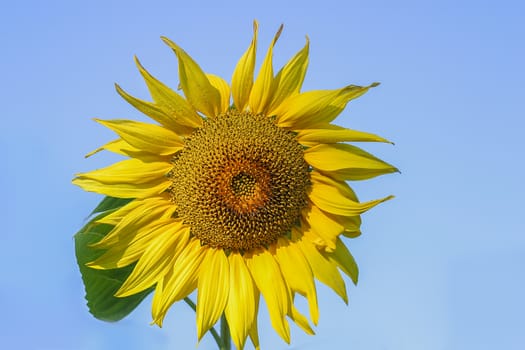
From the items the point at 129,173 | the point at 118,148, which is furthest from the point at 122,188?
the point at 118,148

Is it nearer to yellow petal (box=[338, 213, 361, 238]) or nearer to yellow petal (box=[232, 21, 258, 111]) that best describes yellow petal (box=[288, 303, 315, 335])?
yellow petal (box=[338, 213, 361, 238])

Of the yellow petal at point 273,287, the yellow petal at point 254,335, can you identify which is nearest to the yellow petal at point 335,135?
the yellow petal at point 273,287

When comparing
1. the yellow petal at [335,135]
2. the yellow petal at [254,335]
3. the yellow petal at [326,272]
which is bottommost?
the yellow petal at [254,335]

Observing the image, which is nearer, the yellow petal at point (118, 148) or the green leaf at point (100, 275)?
the yellow petal at point (118, 148)

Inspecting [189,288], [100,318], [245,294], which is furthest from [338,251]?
[100,318]

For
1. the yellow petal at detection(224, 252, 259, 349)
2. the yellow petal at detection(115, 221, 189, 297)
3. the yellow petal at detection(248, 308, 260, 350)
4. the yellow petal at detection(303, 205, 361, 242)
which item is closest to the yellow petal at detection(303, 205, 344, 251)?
the yellow petal at detection(303, 205, 361, 242)

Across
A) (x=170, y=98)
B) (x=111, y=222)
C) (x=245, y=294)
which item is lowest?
(x=245, y=294)

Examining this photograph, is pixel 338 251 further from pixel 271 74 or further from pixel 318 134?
pixel 271 74

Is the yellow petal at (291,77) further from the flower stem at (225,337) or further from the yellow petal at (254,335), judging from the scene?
the flower stem at (225,337)
